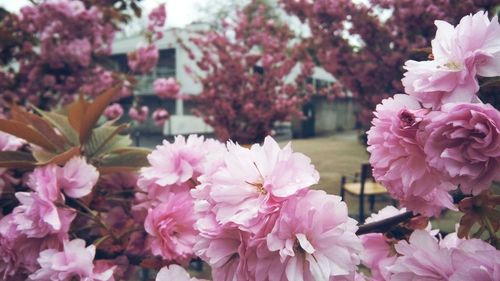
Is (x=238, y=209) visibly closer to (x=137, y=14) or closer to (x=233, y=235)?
(x=233, y=235)

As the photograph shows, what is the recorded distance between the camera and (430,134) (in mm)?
406

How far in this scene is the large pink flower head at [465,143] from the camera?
15.2 inches

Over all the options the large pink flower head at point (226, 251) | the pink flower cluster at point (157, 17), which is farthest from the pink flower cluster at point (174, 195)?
the pink flower cluster at point (157, 17)

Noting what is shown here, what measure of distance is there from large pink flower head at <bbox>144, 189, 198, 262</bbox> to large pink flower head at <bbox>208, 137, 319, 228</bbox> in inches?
8.5

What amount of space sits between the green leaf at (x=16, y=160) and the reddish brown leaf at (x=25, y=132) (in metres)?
0.03

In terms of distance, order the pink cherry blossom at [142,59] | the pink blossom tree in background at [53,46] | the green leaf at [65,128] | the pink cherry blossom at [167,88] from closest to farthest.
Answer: the green leaf at [65,128]
the pink blossom tree in background at [53,46]
the pink cherry blossom at [142,59]
the pink cherry blossom at [167,88]

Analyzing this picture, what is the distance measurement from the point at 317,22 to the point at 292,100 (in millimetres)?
1945

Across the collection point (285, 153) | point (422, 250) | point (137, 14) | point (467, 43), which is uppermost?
point (137, 14)

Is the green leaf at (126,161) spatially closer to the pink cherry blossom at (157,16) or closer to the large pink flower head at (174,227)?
the large pink flower head at (174,227)

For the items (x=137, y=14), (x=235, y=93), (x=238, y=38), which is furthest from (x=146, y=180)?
(x=238, y=38)

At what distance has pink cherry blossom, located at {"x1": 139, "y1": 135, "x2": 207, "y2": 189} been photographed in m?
0.69

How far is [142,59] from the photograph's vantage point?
441 cm

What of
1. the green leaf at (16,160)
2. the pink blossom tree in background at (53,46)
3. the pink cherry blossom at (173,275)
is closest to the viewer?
the pink cherry blossom at (173,275)

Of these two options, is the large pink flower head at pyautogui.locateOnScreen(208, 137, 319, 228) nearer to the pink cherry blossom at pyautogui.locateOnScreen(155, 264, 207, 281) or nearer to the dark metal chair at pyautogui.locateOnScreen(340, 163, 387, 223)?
the pink cherry blossom at pyautogui.locateOnScreen(155, 264, 207, 281)
